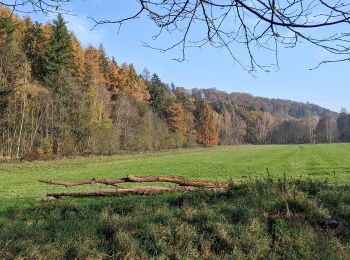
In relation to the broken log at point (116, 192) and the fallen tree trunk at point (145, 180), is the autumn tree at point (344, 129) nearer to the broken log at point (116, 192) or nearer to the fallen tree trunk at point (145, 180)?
the fallen tree trunk at point (145, 180)

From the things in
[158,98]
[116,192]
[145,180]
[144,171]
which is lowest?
[144,171]

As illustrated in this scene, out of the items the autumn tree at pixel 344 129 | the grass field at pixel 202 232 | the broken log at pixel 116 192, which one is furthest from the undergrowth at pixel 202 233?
the autumn tree at pixel 344 129

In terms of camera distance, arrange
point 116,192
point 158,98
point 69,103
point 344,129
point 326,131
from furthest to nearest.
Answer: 1. point 344,129
2. point 326,131
3. point 158,98
4. point 69,103
5. point 116,192

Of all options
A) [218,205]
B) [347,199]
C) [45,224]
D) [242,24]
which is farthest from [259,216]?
[242,24]

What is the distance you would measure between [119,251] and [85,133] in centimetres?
5144

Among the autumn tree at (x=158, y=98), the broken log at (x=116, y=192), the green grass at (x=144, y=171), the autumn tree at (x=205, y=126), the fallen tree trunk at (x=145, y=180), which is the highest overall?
the autumn tree at (x=158, y=98)

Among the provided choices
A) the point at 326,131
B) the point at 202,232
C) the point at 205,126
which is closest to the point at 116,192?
the point at 202,232

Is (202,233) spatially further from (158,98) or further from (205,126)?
(205,126)

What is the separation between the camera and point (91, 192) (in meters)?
13.0

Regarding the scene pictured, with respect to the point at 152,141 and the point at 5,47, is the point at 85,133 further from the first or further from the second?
the point at 152,141

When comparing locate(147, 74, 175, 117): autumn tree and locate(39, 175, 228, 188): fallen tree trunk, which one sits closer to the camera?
locate(39, 175, 228, 188): fallen tree trunk

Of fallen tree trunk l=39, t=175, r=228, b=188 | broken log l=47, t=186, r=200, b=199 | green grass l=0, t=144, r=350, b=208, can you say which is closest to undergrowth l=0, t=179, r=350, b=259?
green grass l=0, t=144, r=350, b=208

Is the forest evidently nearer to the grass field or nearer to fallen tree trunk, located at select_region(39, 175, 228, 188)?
fallen tree trunk, located at select_region(39, 175, 228, 188)

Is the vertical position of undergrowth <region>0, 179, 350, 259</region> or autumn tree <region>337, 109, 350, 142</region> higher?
autumn tree <region>337, 109, 350, 142</region>
